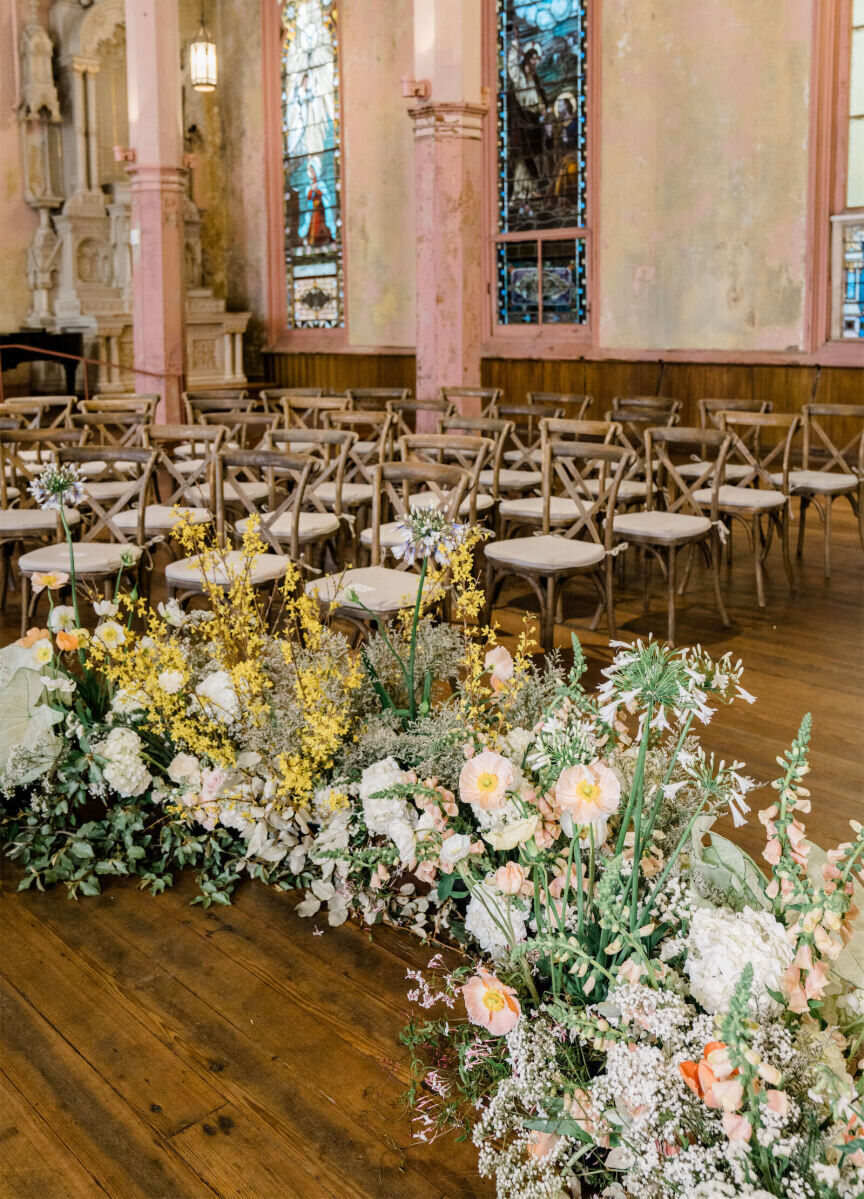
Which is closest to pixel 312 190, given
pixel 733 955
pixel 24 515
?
pixel 24 515

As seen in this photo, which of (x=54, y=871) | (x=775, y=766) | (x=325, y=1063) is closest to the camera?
(x=325, y=1063)

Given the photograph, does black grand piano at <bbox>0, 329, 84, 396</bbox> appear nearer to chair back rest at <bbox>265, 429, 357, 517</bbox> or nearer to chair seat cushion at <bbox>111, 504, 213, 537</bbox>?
chair seat cushion at <bbox>111, 504, 213, 537</bbox>

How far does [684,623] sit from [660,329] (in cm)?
524

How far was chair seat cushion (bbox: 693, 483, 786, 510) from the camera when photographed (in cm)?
562

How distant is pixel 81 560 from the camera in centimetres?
457

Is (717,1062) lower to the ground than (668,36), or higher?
lower

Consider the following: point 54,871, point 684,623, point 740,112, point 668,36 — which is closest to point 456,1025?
point 54,871

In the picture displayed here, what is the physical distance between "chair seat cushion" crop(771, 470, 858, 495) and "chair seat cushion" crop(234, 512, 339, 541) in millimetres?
2593

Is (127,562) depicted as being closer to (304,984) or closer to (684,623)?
(304,984)

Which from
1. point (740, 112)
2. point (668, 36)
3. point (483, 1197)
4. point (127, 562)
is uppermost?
point (668, 36)

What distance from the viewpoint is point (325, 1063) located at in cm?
206

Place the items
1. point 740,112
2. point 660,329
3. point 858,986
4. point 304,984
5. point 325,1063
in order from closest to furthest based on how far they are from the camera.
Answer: point 858,986, point 325,1063, point 304,984, point 740,112, point 660,329

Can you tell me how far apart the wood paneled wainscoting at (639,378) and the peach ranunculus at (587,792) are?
7.15m

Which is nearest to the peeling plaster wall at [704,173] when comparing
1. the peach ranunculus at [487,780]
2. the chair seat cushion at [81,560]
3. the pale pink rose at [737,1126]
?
the chair seat cushion at [81,560]
